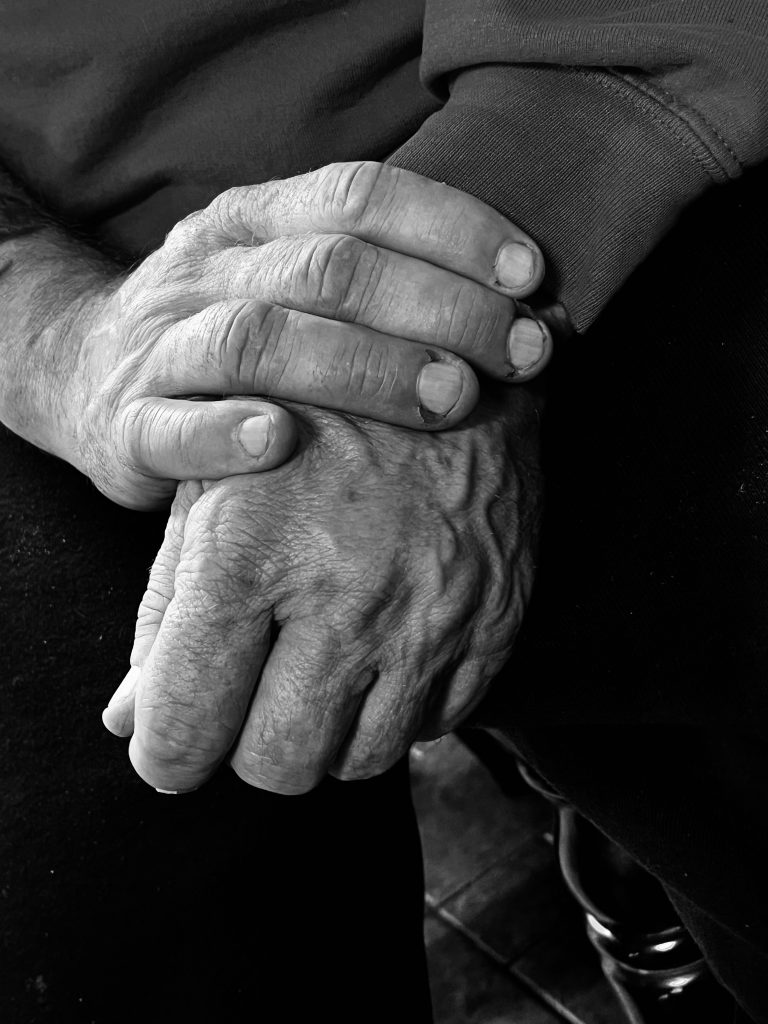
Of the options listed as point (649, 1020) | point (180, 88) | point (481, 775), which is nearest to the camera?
point (180, 88)

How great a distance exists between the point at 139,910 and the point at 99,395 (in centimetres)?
35

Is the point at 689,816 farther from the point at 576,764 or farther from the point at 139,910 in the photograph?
the point at 139,910

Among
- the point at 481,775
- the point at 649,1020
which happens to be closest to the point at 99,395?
the point at 649,1020

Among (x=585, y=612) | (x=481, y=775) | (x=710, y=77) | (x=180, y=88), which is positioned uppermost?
(x=710, y=77)

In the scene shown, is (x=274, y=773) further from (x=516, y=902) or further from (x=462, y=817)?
(x=462, y=817)

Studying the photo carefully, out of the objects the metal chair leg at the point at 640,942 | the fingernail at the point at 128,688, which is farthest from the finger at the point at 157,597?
the metal chair leg at the point at 640,942

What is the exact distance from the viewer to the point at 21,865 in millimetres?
701

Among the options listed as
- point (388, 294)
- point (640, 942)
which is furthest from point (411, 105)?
point (640, 942)

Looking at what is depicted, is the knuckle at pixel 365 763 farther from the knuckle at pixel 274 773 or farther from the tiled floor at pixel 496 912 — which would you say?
the tiled floor at pixel 496 912

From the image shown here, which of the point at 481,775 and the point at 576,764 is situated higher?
the point at 576,764

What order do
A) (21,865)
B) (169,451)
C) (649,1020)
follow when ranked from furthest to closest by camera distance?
(649,1020), (21,865), (169,451)

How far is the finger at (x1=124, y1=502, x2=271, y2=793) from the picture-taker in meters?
0.57

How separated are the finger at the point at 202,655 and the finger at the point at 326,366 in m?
0.08

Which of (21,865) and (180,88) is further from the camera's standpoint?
(180,88)
